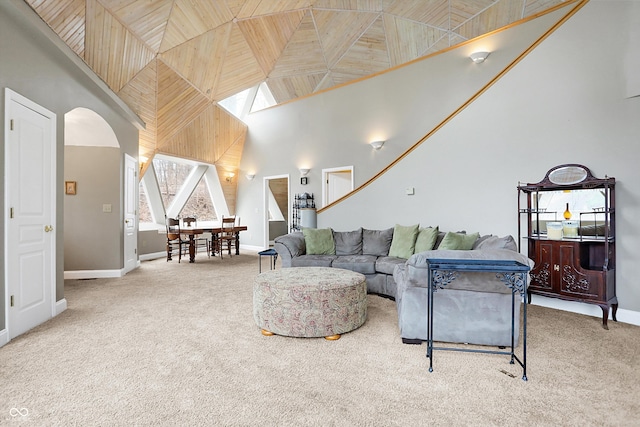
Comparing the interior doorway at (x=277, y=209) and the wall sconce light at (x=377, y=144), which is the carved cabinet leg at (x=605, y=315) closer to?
the wall sconce light at (x=377, y=144)

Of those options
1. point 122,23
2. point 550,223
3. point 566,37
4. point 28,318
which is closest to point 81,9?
point 122,23

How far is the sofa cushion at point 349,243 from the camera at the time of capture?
16.4ft

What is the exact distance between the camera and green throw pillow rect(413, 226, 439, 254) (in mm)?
4250

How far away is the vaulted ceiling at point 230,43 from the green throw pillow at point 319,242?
12.8 feet

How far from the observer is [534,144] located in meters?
3.94

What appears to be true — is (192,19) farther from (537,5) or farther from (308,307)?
(537,5)

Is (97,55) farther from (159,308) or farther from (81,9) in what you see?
(159,308)

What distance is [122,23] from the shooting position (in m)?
4.59

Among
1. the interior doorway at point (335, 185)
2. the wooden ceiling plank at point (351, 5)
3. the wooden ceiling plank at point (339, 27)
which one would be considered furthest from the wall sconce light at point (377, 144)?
the wooden ceiling plank at point (351, 5)

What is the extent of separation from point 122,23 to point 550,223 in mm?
6094

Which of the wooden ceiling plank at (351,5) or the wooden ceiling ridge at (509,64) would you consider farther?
the wooden ceiling plank at (351,5)

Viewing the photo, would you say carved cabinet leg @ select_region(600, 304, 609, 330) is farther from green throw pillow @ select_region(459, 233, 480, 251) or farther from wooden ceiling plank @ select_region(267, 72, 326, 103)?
wooden ceiling plank @ select_region(267, 72, 326, 103)

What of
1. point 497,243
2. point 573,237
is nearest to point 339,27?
point 497,243

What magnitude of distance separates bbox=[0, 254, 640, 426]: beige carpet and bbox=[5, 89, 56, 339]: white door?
0.87 ft
